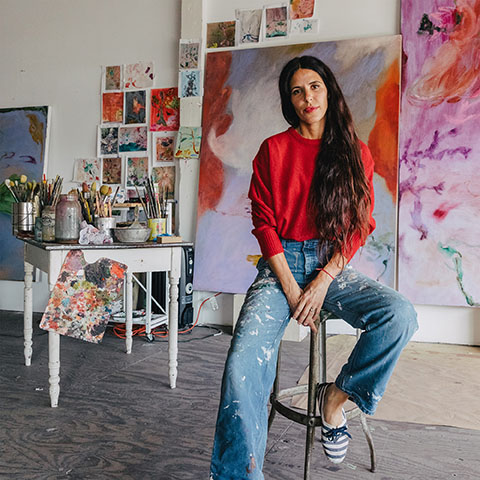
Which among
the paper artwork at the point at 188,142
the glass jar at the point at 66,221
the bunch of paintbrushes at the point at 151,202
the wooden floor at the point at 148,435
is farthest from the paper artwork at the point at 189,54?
the wooden floor at the point at 148,435

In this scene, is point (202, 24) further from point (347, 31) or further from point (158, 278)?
point (158, 278)

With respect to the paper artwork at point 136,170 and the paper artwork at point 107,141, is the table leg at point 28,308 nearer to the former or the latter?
the paper artwork at point 136,170

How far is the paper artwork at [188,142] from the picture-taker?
12.4 feet

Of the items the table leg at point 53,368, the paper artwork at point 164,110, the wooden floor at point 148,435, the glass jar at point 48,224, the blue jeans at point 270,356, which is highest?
the paper artwork at point 164,110

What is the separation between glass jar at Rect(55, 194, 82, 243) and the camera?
2.21 metres

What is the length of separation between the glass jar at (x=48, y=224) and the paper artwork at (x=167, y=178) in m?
1.65

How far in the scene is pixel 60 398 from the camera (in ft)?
7.30

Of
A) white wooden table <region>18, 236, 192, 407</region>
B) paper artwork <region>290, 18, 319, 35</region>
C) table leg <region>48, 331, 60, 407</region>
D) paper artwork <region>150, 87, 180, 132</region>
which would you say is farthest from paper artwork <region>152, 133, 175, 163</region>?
table leg <region>48, 331, 60, 407</region>

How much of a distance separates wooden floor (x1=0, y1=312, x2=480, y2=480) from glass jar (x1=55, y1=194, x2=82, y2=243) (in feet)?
2.38

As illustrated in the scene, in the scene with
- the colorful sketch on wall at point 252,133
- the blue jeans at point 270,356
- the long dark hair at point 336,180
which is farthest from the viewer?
the colorful sketch on wall at point 252,133

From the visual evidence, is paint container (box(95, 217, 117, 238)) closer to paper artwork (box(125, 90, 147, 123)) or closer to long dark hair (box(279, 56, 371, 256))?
long dark hair (box(279, 56, 371, 256))

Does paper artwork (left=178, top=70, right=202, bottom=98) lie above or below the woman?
above

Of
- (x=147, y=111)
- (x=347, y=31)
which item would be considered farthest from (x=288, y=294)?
(x=147, y=111)

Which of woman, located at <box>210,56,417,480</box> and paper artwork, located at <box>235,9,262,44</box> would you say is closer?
woman, located at <box>210,56,417,480</box>
